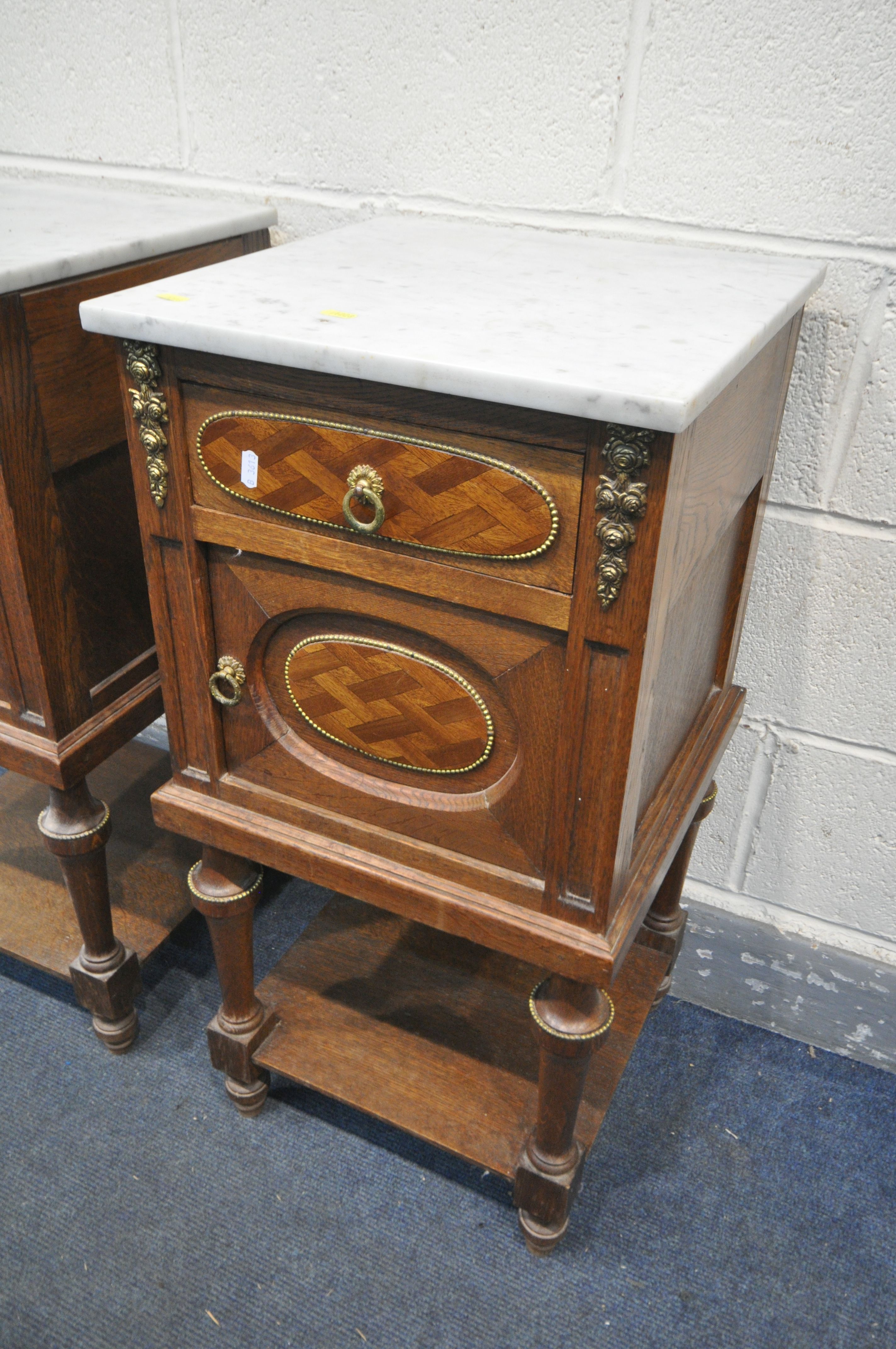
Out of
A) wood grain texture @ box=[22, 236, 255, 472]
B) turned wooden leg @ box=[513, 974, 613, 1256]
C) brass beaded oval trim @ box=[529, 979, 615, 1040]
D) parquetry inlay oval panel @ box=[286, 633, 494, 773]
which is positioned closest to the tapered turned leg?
turned wooden leg @ box=[513, 974, 613, 1256]

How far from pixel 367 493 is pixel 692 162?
534 mm

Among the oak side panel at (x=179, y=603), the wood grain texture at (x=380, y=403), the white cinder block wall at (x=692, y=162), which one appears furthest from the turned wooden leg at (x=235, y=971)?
the white cinder block wall at (x=692, y=162)

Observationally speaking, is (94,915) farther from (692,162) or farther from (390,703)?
(692,162)

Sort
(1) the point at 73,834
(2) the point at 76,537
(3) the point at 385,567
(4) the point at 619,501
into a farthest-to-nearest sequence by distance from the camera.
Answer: (1) the point at 73,834 < (2) the point at 76,537 < (3) the point at 385,567 < (4) the point at 619,501

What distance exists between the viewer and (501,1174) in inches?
41.1

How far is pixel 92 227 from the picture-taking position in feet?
3.35

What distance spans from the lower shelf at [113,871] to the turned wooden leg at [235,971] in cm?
21

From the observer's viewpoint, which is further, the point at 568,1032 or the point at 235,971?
the point at 235,971

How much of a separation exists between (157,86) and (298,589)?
30.3 inches

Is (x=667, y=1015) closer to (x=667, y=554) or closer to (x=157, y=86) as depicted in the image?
(x=667, y=554)

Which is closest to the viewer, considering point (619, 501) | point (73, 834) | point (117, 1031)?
point (619, 501)

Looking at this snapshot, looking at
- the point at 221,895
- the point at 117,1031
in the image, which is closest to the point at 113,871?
the point at 117,1031

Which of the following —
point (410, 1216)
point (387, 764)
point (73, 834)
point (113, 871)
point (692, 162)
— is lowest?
point (410, 1216)

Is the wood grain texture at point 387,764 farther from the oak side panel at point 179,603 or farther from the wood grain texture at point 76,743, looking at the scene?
the wood grain texture at point 76,743
